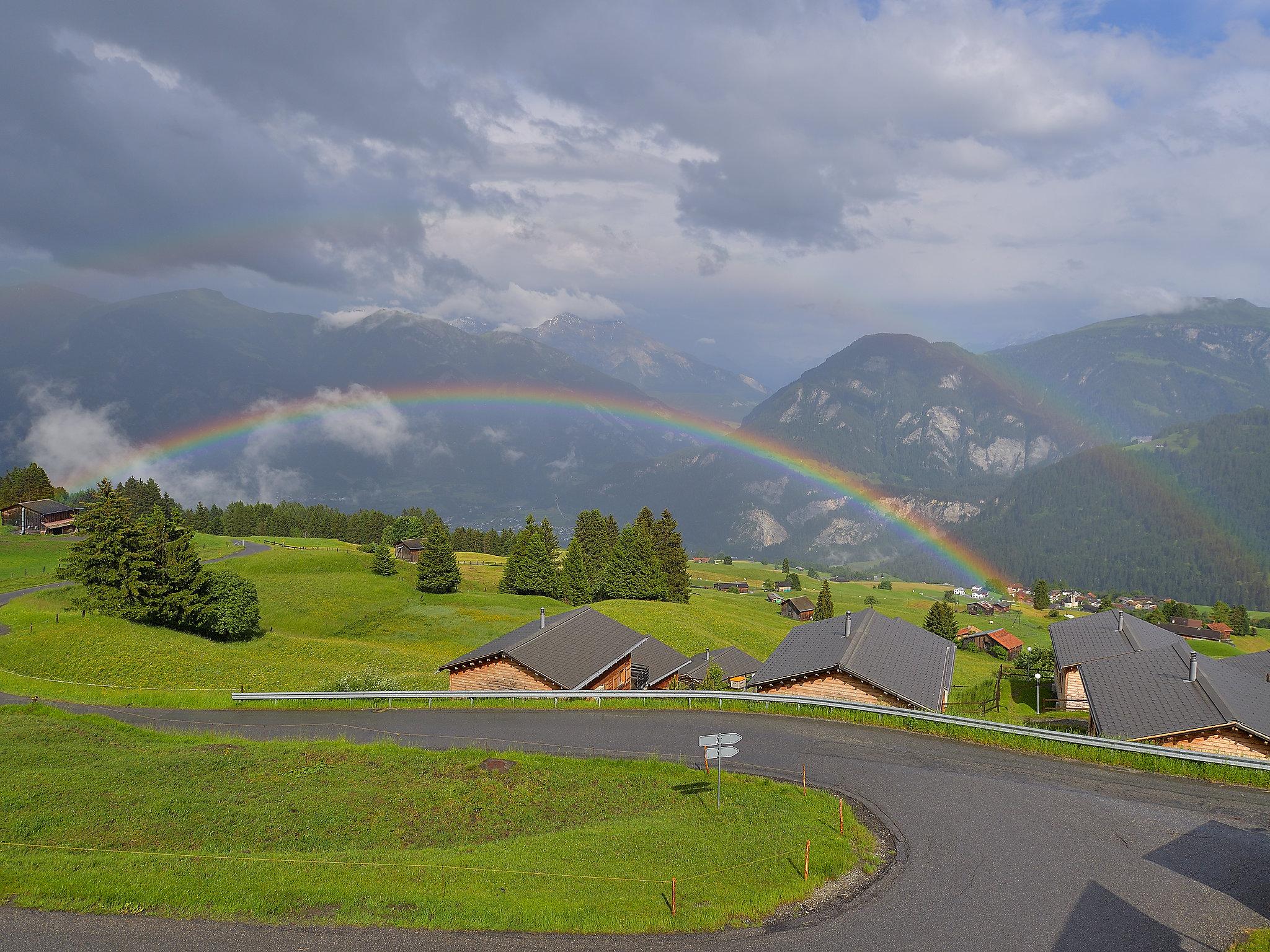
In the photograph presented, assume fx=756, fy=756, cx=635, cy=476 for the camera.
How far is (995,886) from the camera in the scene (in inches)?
622

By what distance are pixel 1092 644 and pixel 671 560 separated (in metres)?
59.0

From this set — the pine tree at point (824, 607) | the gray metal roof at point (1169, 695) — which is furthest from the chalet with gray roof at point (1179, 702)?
the pine tree at point (824, 607)

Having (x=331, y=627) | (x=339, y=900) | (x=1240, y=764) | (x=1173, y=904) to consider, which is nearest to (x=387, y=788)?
(x=339, y=900)

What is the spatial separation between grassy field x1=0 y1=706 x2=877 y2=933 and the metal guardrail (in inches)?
357

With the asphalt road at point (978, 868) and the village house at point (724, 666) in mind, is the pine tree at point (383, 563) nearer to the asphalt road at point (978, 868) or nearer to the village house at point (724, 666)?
the village house at point (724, 666)

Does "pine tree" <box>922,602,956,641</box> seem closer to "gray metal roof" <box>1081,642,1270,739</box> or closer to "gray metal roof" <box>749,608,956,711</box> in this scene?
"gray metal roof" <box>749,608,956,711</box>

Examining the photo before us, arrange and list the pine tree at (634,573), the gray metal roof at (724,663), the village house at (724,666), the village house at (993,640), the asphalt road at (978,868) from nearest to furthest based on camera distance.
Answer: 1. the asphalt road at (978,868)
2. the village house at (724,666)
3. the gray metal roof at (724,663)
4. the pine tree at (634,573)
5. the village house at (993,640)

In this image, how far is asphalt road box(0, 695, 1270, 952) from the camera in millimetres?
13352

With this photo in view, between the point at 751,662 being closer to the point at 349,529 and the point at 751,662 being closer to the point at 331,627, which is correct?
the point at 331,627

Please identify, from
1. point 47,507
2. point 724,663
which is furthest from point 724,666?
point 47,507

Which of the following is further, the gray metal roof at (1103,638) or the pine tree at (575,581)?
the pine tree at (575,581)

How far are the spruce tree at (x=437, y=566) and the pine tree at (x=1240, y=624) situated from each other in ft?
550

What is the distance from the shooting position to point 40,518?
120 meters

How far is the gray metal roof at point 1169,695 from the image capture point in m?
28.7
